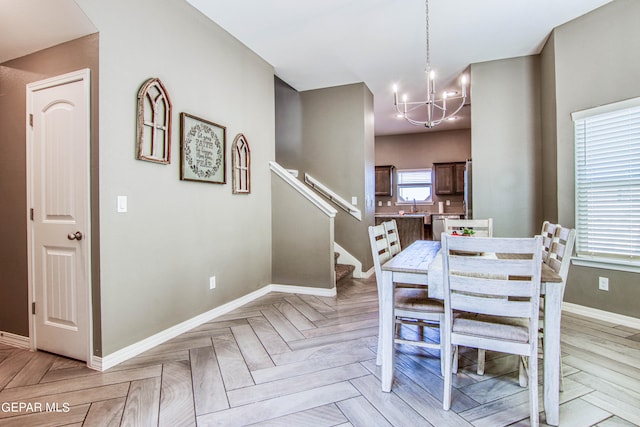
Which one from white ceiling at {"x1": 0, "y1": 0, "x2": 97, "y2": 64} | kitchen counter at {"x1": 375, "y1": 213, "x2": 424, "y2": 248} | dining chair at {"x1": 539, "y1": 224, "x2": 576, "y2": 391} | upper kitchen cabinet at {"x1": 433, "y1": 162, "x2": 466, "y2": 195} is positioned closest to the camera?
dining chair at {"x1": 539, "y1": 224, "x2": 576, "y2": 391}

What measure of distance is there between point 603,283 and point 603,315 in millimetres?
315

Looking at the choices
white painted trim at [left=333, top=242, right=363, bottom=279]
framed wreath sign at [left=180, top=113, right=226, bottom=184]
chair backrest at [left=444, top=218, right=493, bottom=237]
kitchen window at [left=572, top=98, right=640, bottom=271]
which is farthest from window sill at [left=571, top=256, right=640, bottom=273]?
framed wreath sign at [left=180, top=113, right=226, bottom=184]

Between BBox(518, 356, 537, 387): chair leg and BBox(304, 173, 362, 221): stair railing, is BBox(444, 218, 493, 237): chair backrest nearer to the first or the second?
BBox(518, 356, 537, 387): chair leg

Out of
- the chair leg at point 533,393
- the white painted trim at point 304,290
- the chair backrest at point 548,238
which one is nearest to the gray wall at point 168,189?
the white painted trim at point 304,290

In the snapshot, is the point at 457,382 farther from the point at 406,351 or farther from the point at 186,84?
the point at 186,84

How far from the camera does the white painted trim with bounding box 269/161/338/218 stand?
383cm

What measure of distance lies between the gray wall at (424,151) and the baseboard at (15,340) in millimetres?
7318

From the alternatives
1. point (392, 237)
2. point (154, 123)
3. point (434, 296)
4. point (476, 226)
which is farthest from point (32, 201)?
point (476, 226)

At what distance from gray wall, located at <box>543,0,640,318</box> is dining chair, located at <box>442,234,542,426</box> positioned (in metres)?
2.16

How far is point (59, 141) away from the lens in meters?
2.28

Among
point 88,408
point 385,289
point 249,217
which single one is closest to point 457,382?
point 385,289

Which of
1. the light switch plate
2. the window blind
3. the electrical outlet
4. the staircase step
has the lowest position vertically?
the staircase step

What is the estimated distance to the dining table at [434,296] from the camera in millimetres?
1563

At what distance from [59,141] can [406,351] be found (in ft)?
10.2
